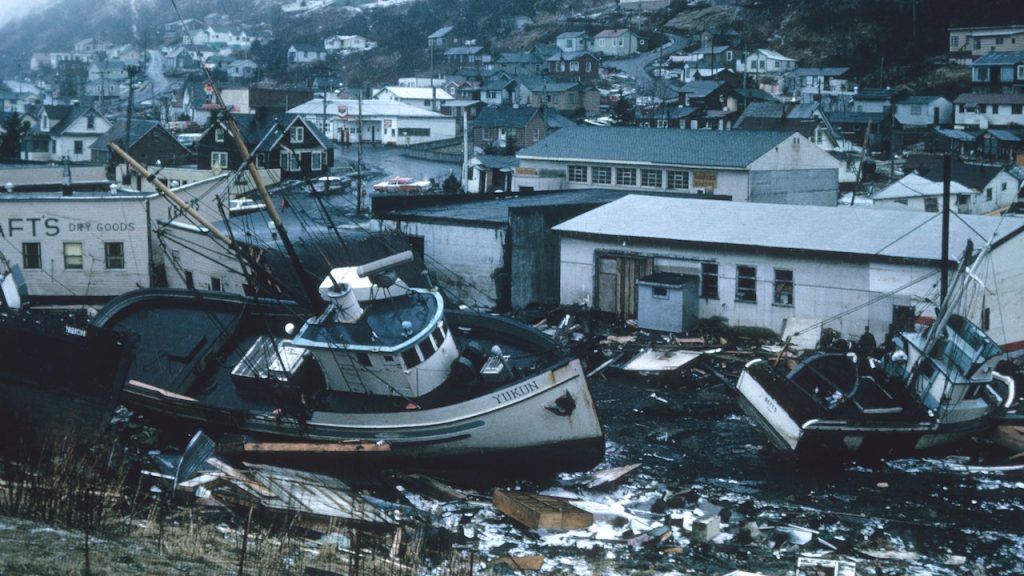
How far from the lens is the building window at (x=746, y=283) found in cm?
2622

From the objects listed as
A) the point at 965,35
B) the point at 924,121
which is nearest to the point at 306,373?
the point at 924,121

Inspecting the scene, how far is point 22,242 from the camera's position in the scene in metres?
31.0

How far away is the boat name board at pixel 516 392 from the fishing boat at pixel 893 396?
14.4 feet

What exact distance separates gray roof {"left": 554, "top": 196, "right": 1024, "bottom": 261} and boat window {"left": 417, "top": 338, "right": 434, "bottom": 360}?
11165 mm

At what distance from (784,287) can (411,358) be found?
38.9 feet

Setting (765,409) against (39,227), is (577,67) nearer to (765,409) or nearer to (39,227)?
(39,227)

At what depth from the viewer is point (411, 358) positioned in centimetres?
1733

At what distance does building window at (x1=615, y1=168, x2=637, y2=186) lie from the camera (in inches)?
1617

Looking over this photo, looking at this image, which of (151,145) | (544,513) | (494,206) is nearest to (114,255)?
(494,206)

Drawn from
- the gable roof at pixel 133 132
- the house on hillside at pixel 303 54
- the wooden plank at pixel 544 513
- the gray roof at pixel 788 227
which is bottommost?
the wooden plank at pixel 544 513

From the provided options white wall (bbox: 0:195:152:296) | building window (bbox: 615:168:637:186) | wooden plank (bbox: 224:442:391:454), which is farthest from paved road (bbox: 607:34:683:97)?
wooden plank (bbox: 224:442:391:454)

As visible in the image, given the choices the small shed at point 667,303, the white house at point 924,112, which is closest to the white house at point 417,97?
the white house at point 924,112

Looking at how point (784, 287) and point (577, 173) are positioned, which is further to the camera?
point (577, 173)

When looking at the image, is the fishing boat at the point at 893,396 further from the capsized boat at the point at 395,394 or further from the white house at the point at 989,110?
the white house at the point at 989,110
